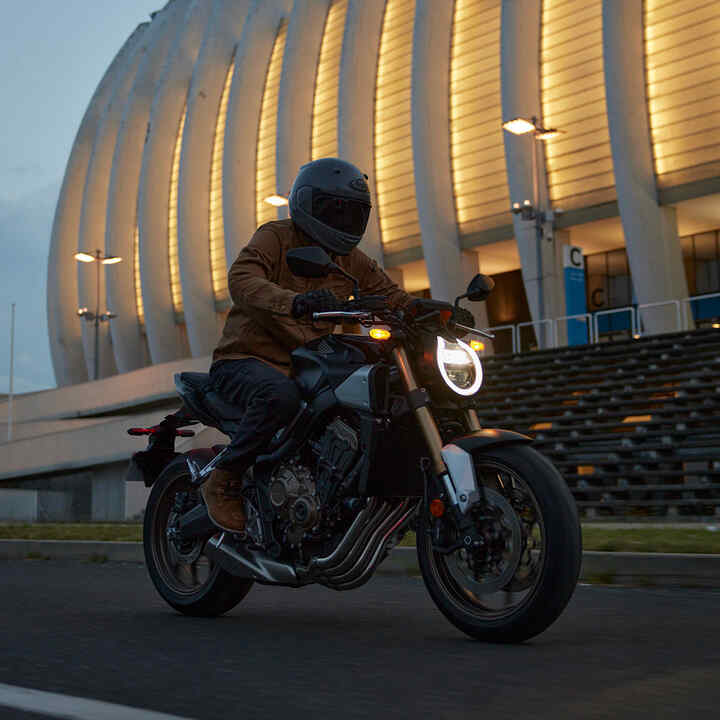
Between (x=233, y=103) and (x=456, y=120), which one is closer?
(x=456, y=120)

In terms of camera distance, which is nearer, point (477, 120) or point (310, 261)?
point (310, 261)

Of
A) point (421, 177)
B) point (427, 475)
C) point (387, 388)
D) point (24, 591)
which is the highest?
point (421, 177)

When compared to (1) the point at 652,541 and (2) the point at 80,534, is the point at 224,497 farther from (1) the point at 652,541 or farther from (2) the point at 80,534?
(2) the point at 80,534

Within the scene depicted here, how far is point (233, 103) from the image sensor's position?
46.1m

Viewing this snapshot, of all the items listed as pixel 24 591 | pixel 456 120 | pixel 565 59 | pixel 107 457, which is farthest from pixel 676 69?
pixel 24 591

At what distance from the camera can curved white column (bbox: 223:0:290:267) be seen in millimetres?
45125

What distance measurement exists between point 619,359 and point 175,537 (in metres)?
18.9

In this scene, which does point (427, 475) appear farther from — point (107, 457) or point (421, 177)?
point (421, 177)

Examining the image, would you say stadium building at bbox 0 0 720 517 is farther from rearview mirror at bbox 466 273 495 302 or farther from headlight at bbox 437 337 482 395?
headlight at bbox 437 337 482 395

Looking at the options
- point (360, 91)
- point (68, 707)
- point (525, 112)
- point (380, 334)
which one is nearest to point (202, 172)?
point (360, 91)

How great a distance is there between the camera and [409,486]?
15.1ft

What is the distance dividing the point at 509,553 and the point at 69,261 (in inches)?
2293

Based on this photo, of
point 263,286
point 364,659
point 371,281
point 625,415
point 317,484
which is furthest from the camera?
point 625,415

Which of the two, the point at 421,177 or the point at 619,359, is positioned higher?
the point at 421,177
